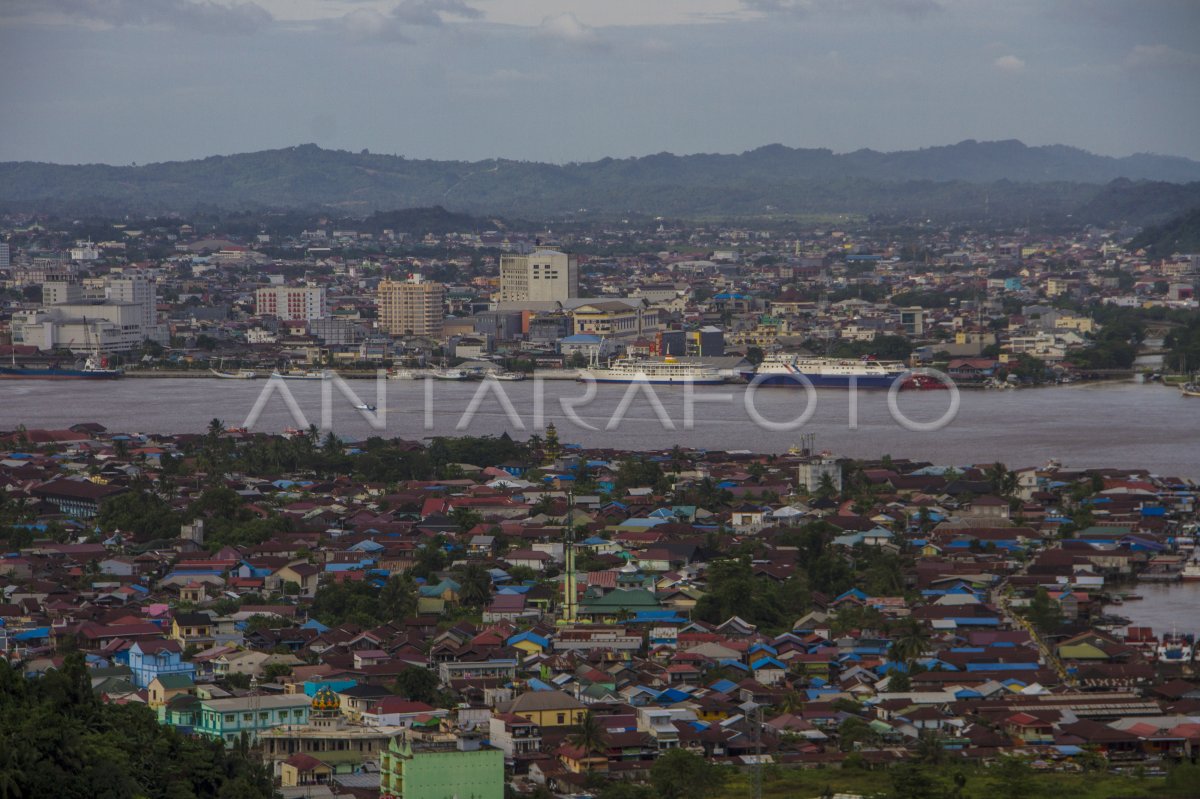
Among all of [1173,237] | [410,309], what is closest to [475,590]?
[410,309]

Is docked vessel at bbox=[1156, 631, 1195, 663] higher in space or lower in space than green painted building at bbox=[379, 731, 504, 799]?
lower

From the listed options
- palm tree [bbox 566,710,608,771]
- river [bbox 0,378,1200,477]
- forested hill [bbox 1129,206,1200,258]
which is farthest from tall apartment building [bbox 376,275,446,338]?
palm tree [bbox 566,710,608,771]

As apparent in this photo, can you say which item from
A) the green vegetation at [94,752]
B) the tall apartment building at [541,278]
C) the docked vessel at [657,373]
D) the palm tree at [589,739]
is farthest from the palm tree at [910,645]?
the tall apartment building at [541,278]

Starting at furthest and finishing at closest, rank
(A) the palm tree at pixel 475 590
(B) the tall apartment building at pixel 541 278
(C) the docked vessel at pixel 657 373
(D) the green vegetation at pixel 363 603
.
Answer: (B) the tall apartment building at pixel 541 278
(C) the docked vessel at pixel 657 373
(A) the palm tree at pixel 475 590
(D) the green vegetation at pixel 363 603

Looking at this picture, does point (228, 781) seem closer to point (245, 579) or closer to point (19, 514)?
point (245, 579)

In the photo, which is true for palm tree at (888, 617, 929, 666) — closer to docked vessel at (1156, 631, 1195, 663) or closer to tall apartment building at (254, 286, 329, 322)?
docked vessel at (1156, 631, 1195, 663)

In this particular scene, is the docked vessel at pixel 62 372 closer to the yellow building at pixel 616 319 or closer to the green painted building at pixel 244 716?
the yellow building at pixel 616 319
